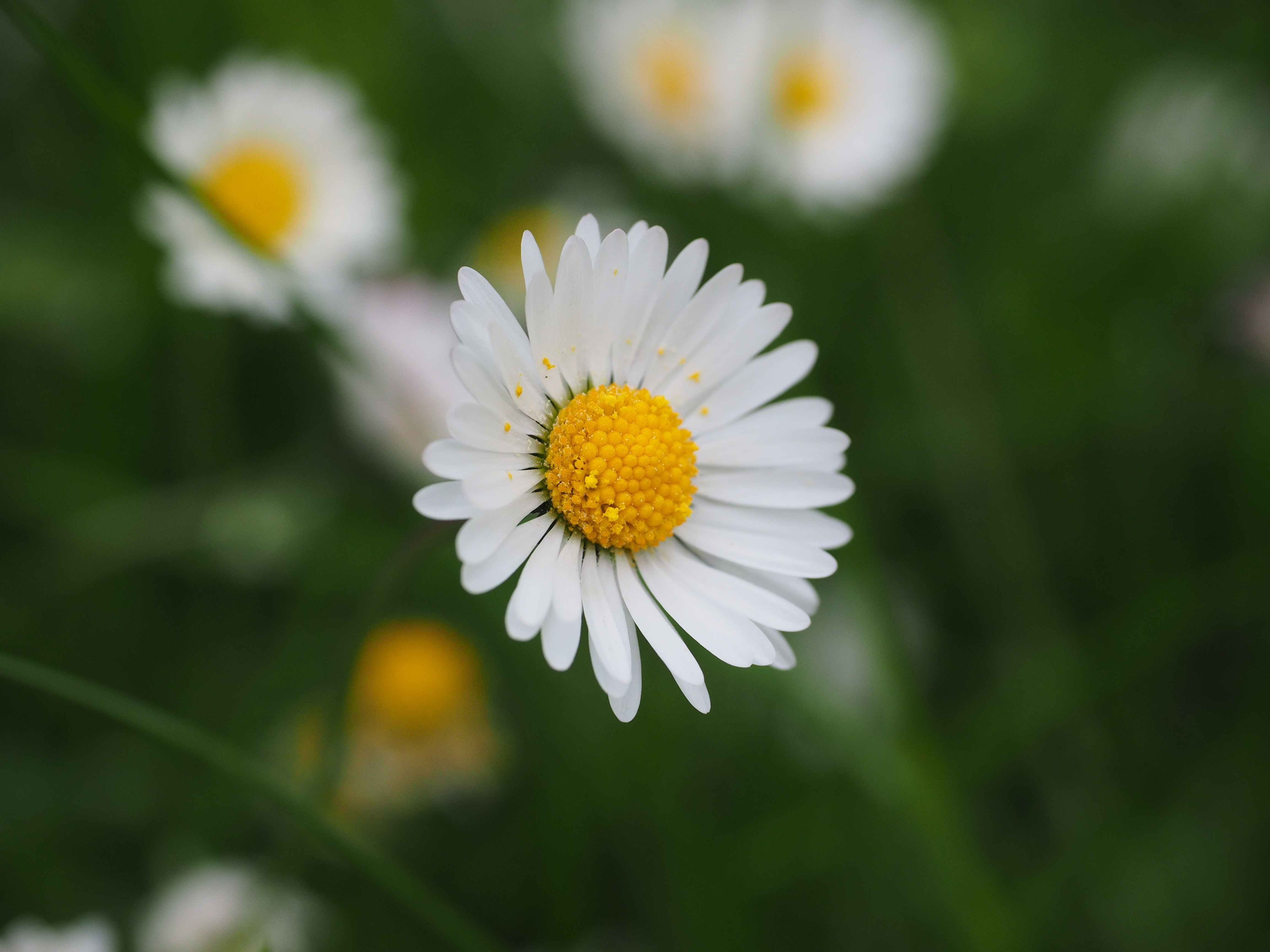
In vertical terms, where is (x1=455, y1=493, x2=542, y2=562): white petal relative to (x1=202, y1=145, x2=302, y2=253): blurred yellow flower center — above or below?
below

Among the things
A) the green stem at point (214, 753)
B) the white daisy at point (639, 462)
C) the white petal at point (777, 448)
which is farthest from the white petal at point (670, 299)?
the green stem at point (214, 753)

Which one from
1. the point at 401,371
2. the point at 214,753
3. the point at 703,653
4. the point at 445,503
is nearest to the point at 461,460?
the point at 445,503

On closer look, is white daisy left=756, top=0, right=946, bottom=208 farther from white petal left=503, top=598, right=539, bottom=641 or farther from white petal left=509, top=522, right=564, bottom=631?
white petal left=503, top=598, right=539, bottom=641

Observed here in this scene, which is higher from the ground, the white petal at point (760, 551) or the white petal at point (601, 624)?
the white petal at point (760, 551)

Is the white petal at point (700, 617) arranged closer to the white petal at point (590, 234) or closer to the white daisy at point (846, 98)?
the white petal at point (590, 234)

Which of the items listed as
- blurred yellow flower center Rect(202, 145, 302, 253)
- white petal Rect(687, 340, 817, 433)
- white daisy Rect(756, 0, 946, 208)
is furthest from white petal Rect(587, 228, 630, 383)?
white daisy Rect(756, 0, 946, 208)

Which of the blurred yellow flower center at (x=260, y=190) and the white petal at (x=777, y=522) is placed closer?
the white petal at (x=777, y=522)

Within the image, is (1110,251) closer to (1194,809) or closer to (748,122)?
(748,122)
